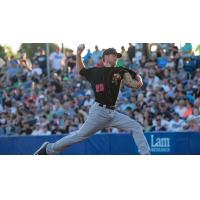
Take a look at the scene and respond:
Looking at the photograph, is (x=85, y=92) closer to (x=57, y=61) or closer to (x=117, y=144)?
(x=57, y=61)

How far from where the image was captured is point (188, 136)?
17.3 m

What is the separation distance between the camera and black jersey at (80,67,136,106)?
10164 mm

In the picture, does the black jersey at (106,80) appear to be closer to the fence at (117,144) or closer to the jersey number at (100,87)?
the jersey number at (100,87)

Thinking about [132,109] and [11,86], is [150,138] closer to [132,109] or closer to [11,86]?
[132,109]

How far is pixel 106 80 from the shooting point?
10172 millimetres

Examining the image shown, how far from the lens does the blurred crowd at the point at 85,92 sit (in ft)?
60.7

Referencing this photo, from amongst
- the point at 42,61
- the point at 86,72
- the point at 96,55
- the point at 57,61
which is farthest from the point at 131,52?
the point at 86,72

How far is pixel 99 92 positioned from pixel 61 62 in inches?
501

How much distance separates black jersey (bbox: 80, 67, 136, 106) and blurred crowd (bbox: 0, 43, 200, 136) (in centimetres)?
646

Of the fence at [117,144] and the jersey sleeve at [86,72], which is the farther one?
the fence at [117,144]

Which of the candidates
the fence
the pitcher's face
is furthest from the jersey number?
the fence

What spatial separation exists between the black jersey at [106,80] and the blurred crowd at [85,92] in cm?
646

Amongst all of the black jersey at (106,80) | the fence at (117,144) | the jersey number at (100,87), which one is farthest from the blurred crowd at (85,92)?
the jersey number at (100,87)

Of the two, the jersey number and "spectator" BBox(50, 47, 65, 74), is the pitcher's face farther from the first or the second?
"spectator" BBox(50, 47, 65, 74)
